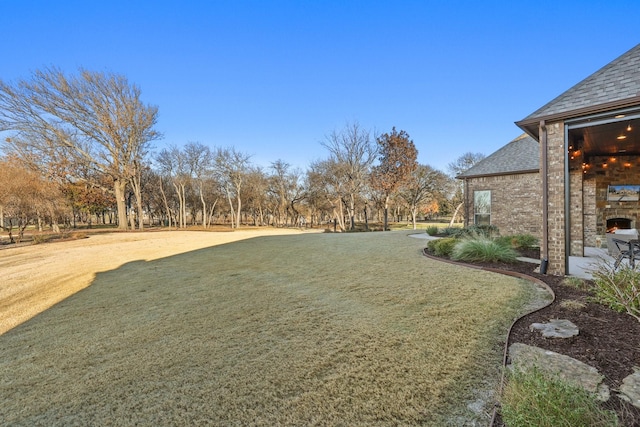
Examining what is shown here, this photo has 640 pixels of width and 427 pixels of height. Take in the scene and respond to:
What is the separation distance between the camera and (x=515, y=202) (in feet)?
37.2

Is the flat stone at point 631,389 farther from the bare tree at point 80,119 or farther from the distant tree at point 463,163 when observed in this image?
the distant tree at point 463,163

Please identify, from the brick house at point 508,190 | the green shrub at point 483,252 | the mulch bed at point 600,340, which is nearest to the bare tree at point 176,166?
the brick house at point 508,190

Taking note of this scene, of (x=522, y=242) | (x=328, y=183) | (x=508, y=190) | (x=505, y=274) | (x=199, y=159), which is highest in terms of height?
(x=199, y=159)

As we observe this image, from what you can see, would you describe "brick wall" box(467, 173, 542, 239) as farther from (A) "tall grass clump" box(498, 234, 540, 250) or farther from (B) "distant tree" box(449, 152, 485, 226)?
(B) "distant tree" box(449, 152, 485, 226)

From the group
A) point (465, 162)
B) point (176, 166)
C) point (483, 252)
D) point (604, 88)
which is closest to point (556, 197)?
point (483, 252)

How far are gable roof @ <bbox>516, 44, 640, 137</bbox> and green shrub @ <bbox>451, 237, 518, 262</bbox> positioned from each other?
2.64 metres

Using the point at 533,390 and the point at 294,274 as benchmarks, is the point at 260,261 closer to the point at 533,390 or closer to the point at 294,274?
the point at 294,274

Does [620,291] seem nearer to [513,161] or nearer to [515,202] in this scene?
[515,202]

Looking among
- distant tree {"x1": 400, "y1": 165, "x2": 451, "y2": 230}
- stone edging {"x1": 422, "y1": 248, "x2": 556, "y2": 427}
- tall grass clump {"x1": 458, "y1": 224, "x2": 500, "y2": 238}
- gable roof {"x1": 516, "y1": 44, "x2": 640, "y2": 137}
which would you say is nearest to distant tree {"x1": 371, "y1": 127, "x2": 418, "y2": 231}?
distant tree {"x1": 400, "y1": 165, "x2": 451, "y2": 230}

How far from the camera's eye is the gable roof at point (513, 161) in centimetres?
1114

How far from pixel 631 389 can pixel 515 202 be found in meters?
11.5

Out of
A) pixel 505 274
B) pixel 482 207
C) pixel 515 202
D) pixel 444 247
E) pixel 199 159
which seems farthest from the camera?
pixel 199 159

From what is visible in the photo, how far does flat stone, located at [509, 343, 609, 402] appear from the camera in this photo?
1.78 metres

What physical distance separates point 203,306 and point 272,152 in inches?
1221
